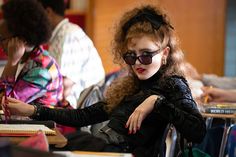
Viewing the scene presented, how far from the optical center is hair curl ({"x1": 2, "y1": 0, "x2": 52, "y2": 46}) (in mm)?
2465

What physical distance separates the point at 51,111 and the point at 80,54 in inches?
53.3

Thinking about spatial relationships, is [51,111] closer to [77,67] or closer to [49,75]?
[49,75]

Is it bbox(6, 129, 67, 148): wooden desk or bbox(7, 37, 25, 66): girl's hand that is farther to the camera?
bbox(7, 37, 25, 66): girl's hand

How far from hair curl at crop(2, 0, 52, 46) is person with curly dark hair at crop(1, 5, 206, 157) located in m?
0.59

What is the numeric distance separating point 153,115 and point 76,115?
1.27 feet

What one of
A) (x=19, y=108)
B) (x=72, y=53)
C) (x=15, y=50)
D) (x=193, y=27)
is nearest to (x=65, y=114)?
(x=19, y=108)

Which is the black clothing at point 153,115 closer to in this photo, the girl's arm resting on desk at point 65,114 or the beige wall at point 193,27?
the girl's arm resting on desk at point 65,114

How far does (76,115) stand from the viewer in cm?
204

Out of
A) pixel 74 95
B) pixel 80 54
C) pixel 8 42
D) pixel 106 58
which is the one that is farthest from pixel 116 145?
pixel 106 58

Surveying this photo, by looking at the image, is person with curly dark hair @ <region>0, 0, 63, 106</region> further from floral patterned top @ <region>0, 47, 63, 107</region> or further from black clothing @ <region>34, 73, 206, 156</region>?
black clothing @ <region>34, 73, 206, 156</region>

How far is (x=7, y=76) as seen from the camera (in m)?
2.43

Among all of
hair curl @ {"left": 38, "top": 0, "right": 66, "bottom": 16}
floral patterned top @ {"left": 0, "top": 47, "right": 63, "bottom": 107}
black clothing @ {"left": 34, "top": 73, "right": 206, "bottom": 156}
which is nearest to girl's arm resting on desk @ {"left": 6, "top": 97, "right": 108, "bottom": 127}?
black clothing @ {"left": 34, "top": 73, "right": 206, "bottom": 156}

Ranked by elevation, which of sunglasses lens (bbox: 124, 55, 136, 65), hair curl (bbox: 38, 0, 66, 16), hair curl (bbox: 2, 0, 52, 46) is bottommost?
sunglasses lens (bbox: 124, 55, 136, 65)

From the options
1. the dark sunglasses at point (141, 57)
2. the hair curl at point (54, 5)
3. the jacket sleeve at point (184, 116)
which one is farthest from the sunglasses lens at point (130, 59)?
the hair curl at point (54, 5)
